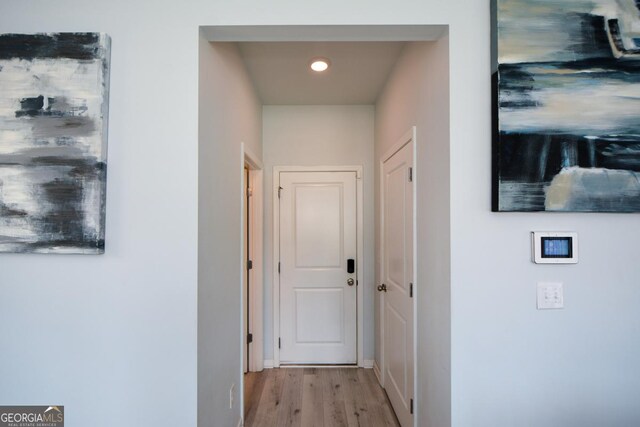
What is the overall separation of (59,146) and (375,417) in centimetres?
256

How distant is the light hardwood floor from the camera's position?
2.13m

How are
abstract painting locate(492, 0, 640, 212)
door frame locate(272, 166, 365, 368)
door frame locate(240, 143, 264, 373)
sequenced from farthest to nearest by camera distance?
1. door frame locate(272, 166, 365, 368)
2. door frame locate(240, 143, 264, 373)
3. abstract painting locate(492, 0, 640, 212)

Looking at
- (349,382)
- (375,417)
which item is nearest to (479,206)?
(375,417)

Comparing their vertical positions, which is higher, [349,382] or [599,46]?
[599,46]

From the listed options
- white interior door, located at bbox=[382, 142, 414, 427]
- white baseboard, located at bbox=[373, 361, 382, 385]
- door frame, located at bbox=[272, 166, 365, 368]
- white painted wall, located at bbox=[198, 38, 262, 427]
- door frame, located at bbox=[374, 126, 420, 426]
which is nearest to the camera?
white painted wall, located at bbox=[198, 38, 262, 427]

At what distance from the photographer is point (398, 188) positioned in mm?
2139

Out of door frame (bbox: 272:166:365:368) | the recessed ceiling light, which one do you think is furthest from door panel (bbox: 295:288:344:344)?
the recessed ceiling light

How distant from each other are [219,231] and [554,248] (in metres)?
1.60

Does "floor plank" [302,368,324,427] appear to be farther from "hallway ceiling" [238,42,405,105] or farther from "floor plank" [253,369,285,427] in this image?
"hallway ceiling" [238,42,405,105]

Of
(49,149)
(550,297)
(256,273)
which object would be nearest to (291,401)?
(256,273)

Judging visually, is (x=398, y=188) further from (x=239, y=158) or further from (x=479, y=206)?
(x=239, y=158)

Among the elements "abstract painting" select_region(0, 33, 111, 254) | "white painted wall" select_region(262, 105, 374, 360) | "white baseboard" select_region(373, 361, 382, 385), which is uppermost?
"white painted wall" select_region(262, 105, 374, 360)

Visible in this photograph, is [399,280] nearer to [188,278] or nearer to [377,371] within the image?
[377,371]

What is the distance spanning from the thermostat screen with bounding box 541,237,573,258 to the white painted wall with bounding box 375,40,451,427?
0.41 metres
